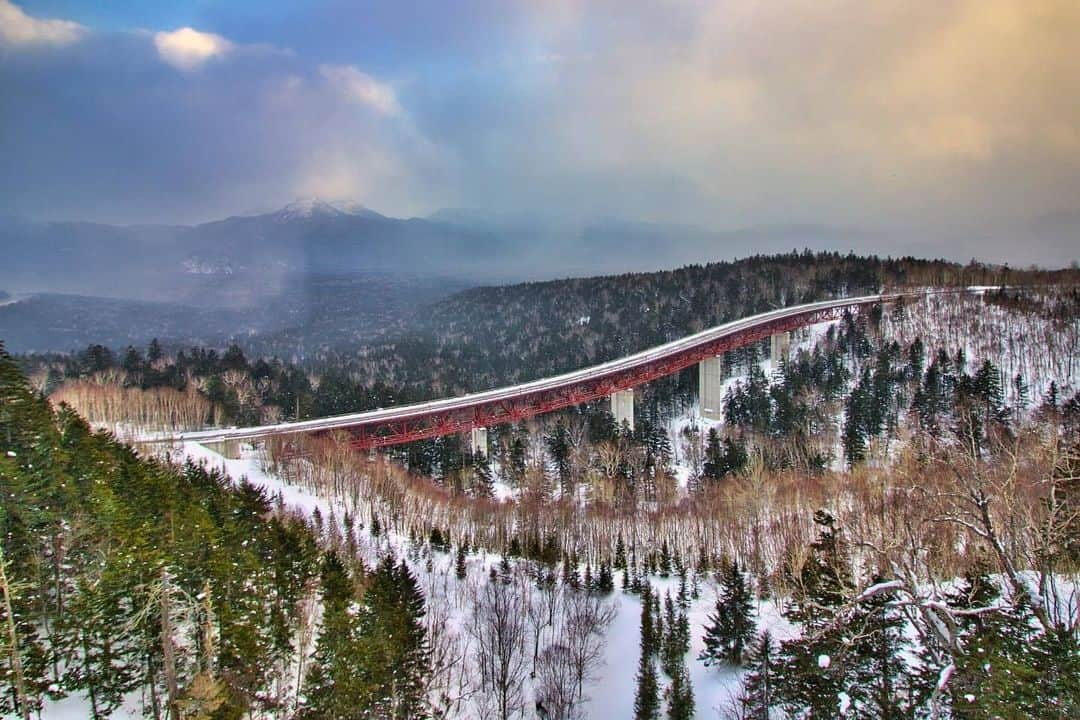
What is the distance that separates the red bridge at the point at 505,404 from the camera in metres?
59.6

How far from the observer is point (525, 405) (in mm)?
69000

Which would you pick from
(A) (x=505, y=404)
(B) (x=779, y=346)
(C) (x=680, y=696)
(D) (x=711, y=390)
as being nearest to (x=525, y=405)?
(A) (x=505, y=404)

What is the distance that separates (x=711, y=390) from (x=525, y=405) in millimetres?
34274

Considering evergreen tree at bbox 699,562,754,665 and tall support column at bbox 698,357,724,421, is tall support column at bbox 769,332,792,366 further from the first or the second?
evergreen tree at bbox 699,562,754,665

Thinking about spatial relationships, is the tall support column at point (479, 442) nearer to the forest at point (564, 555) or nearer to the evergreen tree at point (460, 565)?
the forest at point (564, 555)

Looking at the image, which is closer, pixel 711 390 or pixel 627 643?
pixel 627 643

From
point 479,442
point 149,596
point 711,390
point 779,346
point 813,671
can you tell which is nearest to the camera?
point 813,671

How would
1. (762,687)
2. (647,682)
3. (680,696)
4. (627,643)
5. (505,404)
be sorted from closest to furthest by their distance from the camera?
(762,687) → (680,696) → (647,682) → (627,643) → (505,404)

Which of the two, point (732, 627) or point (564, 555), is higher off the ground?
point (732, 627)

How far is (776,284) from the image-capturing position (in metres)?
136

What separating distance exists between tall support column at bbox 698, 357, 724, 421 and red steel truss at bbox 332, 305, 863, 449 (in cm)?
280

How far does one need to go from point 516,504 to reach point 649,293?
10943cm

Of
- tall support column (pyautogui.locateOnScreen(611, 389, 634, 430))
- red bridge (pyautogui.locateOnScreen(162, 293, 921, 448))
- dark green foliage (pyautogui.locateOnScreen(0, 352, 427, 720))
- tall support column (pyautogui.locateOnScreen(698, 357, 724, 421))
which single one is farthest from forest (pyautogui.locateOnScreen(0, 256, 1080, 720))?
red bridge (pyautogui.locateOnScreen(162, 293, 921, 448))

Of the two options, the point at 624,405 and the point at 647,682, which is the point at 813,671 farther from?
the point at 624,405
